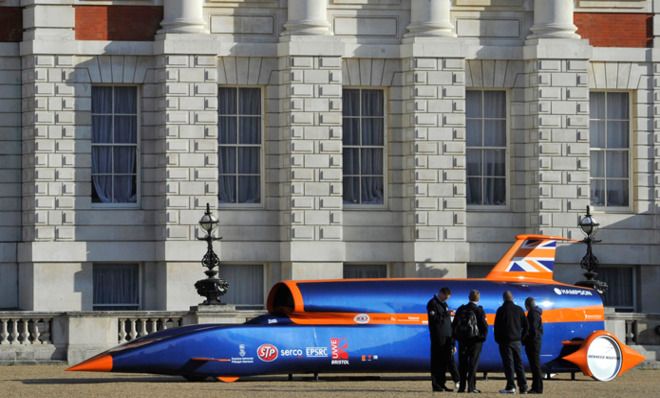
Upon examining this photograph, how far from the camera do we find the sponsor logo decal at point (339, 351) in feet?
144

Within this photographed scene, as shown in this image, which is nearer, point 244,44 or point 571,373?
point 571,373

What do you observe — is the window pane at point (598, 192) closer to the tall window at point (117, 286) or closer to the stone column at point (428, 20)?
the stone column at point (428, 20)

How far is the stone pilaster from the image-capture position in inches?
2206

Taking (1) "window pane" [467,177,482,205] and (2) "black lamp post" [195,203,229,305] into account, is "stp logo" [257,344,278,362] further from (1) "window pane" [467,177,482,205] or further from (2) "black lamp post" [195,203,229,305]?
(1) "window pane" [467,177,482,205]

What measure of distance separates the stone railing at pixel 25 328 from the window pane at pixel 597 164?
1546 cm

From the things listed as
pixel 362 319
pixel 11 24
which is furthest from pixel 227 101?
pixel 362 319

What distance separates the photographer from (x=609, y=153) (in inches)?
2285

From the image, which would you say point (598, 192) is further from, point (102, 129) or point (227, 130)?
point (102, 129)

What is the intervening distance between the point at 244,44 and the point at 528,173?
7.91 meters

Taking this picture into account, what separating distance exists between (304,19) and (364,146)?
363cm

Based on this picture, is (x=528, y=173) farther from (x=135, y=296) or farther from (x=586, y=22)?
(x=135, y=296)

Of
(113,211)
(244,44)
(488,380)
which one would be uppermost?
(244,44)

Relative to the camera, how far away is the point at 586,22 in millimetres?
57500

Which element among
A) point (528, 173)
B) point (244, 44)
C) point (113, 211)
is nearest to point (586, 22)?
point (528, 173)
